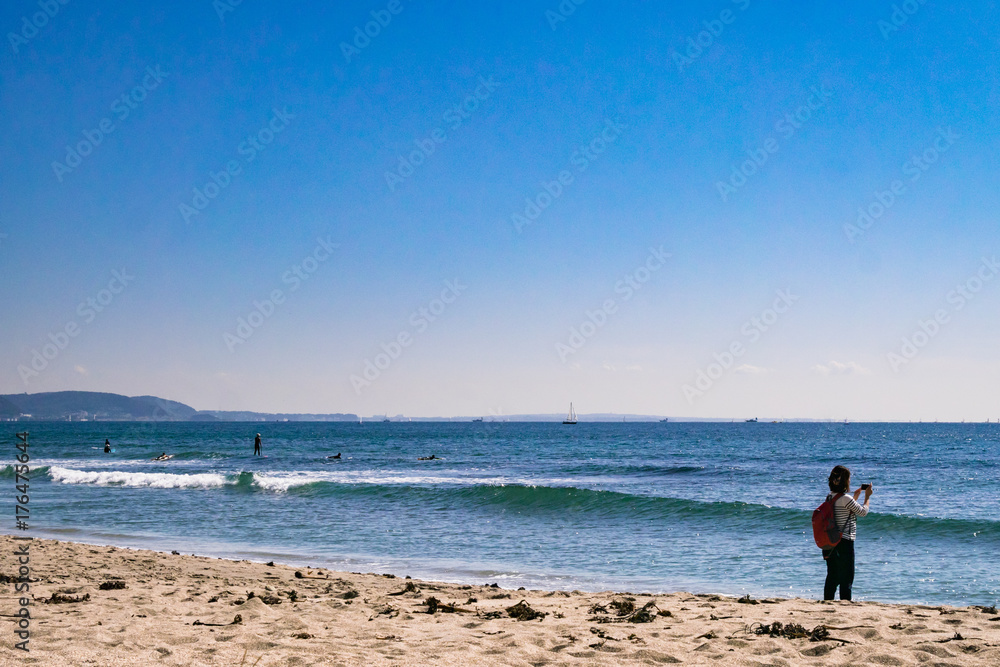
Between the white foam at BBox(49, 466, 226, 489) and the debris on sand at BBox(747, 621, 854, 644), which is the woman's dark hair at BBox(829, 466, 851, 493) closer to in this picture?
the debris on sand at BBox(747, 621, 854, 644)

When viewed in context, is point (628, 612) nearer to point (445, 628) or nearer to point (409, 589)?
point (445, 628)

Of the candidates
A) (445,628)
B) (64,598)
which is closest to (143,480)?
(64,598)

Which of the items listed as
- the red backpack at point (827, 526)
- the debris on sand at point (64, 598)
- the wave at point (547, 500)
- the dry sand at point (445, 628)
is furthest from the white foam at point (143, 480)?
the red backpack at point (827, 526)

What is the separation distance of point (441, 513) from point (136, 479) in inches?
724

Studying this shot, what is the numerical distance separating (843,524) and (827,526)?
0.15 metres

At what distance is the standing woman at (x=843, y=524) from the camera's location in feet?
23.4

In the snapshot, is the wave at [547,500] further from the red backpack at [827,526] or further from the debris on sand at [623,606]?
the red backpack at [827,526]

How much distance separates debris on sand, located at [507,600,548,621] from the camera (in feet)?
24.8

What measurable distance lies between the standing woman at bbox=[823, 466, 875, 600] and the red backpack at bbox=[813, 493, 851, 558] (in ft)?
0.09

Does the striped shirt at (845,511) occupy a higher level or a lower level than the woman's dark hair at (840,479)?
lower

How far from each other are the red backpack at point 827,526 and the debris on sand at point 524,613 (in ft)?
9.72

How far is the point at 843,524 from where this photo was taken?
23.7 ft

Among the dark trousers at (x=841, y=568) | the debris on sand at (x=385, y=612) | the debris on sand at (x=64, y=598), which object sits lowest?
the debris on sand at (x=64, y=598)

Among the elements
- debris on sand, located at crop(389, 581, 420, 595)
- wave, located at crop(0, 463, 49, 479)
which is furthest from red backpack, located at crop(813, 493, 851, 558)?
wave, located at crop(0, 463, 49, 479)
